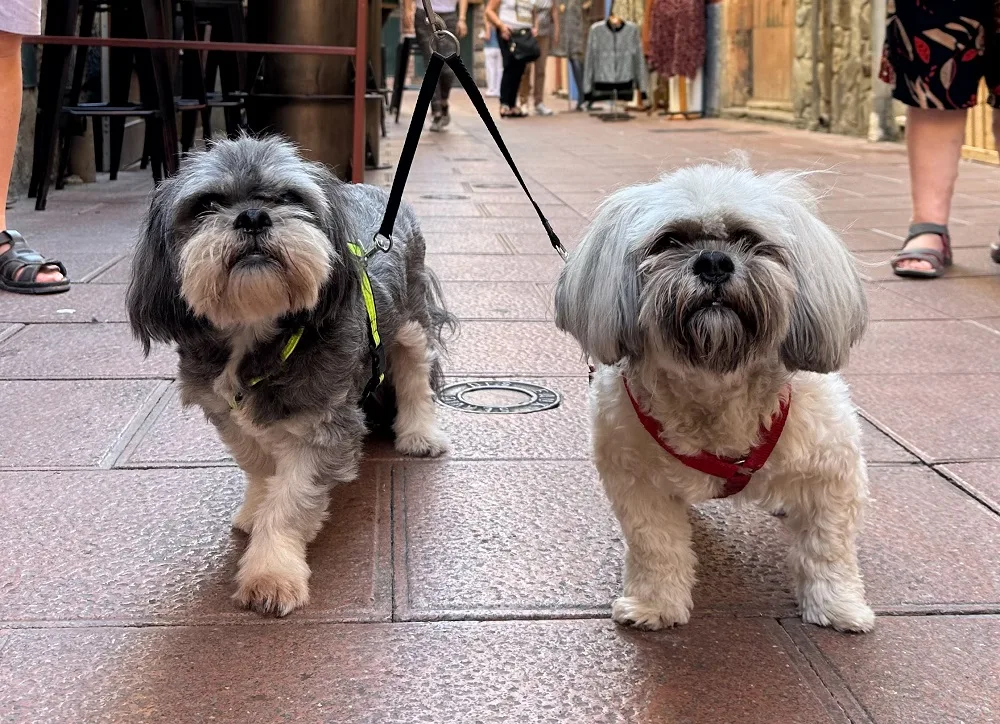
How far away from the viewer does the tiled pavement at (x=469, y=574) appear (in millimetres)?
2320

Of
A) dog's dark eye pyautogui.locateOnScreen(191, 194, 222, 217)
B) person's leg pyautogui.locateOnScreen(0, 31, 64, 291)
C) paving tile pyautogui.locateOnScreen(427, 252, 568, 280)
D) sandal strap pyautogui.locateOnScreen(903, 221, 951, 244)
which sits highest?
person's leg pyautogui.locateOnScreen(0, 31, 64, 291)

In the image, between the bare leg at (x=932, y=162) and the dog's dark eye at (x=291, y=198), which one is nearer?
the dog's dark eye at (x=291, y=198)

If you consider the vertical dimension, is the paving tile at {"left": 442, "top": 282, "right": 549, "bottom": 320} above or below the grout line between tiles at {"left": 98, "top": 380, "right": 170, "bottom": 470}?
above

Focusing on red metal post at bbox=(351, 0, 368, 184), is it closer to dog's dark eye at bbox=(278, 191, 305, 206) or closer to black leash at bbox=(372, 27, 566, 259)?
black leash at bbox=(372, 27, 566, 259)

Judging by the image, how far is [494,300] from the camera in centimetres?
581

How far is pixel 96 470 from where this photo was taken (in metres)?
3.49

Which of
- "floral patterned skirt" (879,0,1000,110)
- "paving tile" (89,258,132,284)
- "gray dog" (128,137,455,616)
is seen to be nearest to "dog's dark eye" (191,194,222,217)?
"gray dog" (128,137,455,616)

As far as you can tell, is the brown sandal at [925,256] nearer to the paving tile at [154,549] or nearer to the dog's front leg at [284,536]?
the paving tile at [154,549]

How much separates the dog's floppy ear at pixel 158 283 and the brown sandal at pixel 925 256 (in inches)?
178

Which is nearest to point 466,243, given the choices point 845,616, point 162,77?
point 162,77

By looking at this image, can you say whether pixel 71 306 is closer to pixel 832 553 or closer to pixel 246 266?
pixel 246 266

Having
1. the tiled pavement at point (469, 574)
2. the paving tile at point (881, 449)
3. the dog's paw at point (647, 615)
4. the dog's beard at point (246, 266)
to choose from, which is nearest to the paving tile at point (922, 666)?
the tiled pavement at point (469, 574)

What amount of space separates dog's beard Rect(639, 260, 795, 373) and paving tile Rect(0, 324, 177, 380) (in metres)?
2.75

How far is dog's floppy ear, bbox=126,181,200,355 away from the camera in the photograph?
2.78 m
